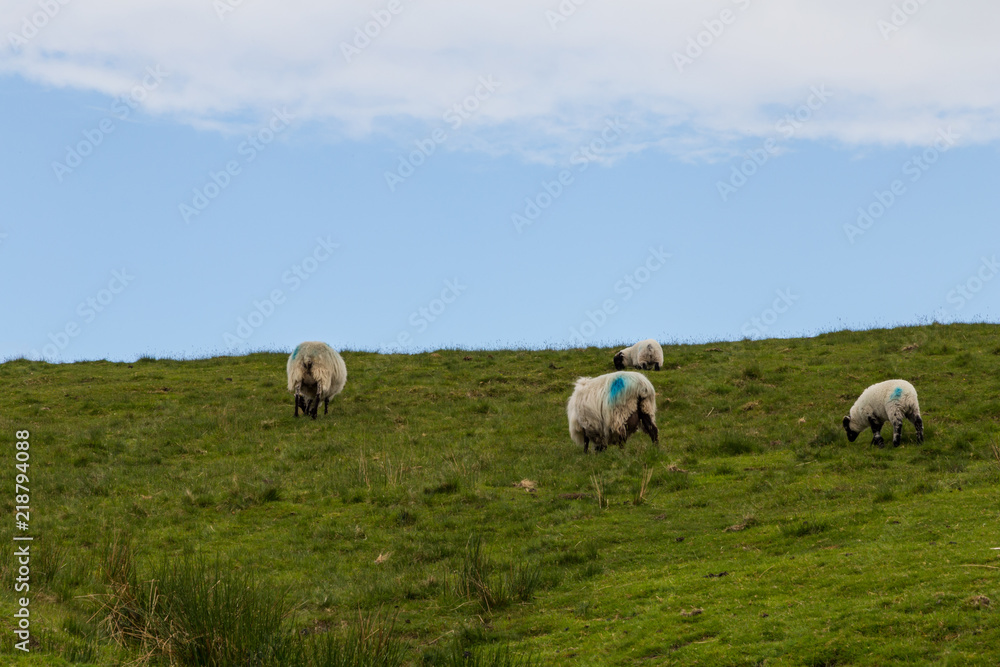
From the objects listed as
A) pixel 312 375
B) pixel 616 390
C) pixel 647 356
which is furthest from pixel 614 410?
pixel 647 356

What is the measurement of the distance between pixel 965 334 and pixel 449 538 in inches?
748

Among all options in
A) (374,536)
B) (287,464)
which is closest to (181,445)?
(287,464)

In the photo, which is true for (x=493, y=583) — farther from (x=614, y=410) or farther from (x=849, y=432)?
(x=849, y=432)

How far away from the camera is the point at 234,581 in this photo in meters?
8.20

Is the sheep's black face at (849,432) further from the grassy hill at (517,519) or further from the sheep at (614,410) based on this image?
the sheep at (614,410)

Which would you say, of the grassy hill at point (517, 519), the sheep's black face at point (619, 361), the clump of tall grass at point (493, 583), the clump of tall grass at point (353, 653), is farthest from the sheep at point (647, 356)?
the clump of tall grass at point (353, 653)

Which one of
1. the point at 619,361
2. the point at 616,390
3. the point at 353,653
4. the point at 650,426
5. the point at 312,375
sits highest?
Result: the point at 619,361

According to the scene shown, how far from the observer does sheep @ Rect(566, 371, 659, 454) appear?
1706 centimetres

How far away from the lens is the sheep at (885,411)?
15.8 metres

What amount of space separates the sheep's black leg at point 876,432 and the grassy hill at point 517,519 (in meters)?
0.41

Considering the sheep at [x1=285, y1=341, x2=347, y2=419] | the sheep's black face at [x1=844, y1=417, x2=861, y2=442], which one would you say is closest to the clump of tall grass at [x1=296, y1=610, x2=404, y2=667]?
the sheep's black face at [x1=844, y1=417, x2=861, y2=442]

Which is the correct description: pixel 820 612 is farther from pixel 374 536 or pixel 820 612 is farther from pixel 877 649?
pixel 374 536

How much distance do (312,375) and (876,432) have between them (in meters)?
12.9

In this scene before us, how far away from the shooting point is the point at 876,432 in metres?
16.1
